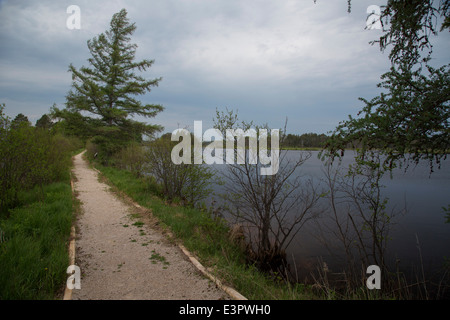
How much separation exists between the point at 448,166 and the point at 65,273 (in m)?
36.4

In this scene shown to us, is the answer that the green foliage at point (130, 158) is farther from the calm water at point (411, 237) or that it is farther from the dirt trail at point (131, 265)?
the dirt trail at point (131, 265)

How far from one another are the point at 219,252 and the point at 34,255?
11.4ft

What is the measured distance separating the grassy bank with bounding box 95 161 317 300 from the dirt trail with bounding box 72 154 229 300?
1.18 feet

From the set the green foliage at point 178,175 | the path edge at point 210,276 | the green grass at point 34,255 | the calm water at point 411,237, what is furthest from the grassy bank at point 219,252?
the green grass at point 34,255

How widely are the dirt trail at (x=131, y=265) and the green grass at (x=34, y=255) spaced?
376 millimetres

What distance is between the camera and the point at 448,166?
26.2 metres

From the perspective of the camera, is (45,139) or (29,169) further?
(45,139)

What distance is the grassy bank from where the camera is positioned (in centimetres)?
370

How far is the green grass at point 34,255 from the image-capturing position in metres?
3.18

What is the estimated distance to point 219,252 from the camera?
5.31 meters

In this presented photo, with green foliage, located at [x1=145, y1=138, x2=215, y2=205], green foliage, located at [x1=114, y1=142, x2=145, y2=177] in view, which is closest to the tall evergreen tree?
green foliage, located at [x1=114, y1=142, x2=145, y2=177]


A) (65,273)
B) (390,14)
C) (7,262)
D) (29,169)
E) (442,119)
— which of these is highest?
(390,14)
